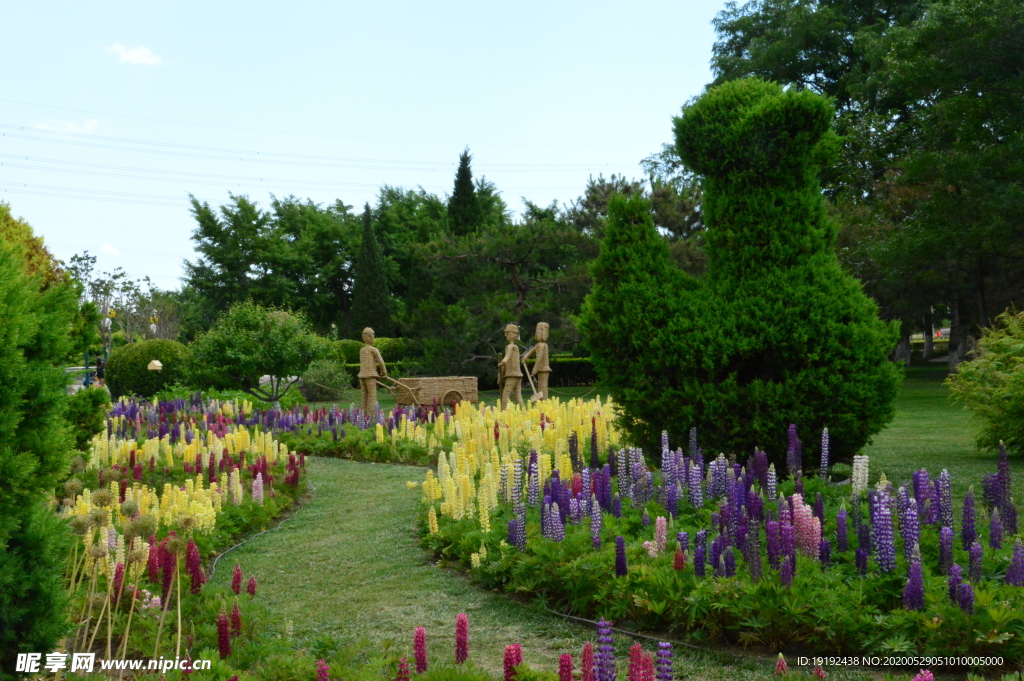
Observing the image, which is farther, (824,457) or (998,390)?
(998,390)

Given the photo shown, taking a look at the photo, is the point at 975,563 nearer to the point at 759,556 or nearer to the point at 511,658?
the point at 759,556

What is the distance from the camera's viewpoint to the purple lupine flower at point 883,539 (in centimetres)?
469

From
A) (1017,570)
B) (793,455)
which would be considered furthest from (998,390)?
(1017,570)

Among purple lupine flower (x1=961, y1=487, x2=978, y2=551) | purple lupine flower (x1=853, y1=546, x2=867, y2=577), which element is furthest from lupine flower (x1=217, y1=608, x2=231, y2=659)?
purple lupine flower (x1=961, y1=487, x2=978, y2=551)

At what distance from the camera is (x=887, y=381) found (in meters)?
8.05

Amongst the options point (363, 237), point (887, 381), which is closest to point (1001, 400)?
point (887, 381)

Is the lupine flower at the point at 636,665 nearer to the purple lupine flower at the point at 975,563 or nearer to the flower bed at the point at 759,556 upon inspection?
the flower bed at the point at 759,556

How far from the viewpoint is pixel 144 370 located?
2347cm

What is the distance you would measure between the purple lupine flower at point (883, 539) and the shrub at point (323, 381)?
21.0 meters

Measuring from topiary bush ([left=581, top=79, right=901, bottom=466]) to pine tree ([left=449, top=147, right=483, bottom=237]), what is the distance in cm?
3846

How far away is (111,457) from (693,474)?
674cm

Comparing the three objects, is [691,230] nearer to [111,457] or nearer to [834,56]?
[834,56]

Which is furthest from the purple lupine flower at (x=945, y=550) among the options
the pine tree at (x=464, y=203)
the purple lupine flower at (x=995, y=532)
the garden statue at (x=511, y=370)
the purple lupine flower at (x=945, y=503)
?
the pine tree at (x=464, y=203)

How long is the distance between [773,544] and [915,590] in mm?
783
